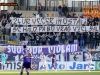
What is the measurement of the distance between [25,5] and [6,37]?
28.3 feet

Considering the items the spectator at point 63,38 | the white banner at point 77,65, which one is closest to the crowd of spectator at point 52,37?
the spectator at point 63,38

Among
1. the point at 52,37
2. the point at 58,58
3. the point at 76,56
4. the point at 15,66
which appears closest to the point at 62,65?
the point at 58,58

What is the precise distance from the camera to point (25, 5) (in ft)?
165

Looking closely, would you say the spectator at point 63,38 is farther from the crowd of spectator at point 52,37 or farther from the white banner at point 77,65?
the white banner at point 77,65

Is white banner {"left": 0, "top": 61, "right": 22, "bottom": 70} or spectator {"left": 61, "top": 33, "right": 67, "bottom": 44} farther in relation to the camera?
spectator {"left": 61, "top": 33, "right": 67, "bottom": 44}

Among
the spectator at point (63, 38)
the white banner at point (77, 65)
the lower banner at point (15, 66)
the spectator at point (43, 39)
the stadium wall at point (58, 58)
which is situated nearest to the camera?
the lower banner at point (15, 66)

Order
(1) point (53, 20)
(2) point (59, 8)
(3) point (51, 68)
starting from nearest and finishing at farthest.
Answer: (3) point (51, 68), (1) point (53, 20), (2) point (59, 8)

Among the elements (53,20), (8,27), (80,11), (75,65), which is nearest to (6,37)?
(8,27)

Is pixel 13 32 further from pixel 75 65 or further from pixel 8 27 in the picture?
pixel 75 65

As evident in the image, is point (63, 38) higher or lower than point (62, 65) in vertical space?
higher

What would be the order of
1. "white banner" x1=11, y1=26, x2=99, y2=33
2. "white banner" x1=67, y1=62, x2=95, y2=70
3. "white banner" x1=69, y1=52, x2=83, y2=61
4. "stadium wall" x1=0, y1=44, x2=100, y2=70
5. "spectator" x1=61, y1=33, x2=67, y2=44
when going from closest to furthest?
1. "stadium wall" x1=0, y1=44, x2=100, y2=70
2. "white banner" x1=67, y1=62, x2=95, y2=70
3. "white banner" x1=69, y1=52, x2=83, y2=61
4. "white banner" x1=11, y1=26, x2=99, y2=33
5. "spectator" x1=61, y1=33, x2=67, y2=44

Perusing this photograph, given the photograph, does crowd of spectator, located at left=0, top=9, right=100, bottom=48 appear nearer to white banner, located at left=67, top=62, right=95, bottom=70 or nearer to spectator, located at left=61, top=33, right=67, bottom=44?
spectator, located at left=61, top=33, right=67, bottom=44

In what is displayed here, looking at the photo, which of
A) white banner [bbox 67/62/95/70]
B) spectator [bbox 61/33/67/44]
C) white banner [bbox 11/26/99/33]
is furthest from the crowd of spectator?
white banner [bbox 67/62/95/70]

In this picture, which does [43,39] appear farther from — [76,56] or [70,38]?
Result: [76,56]
